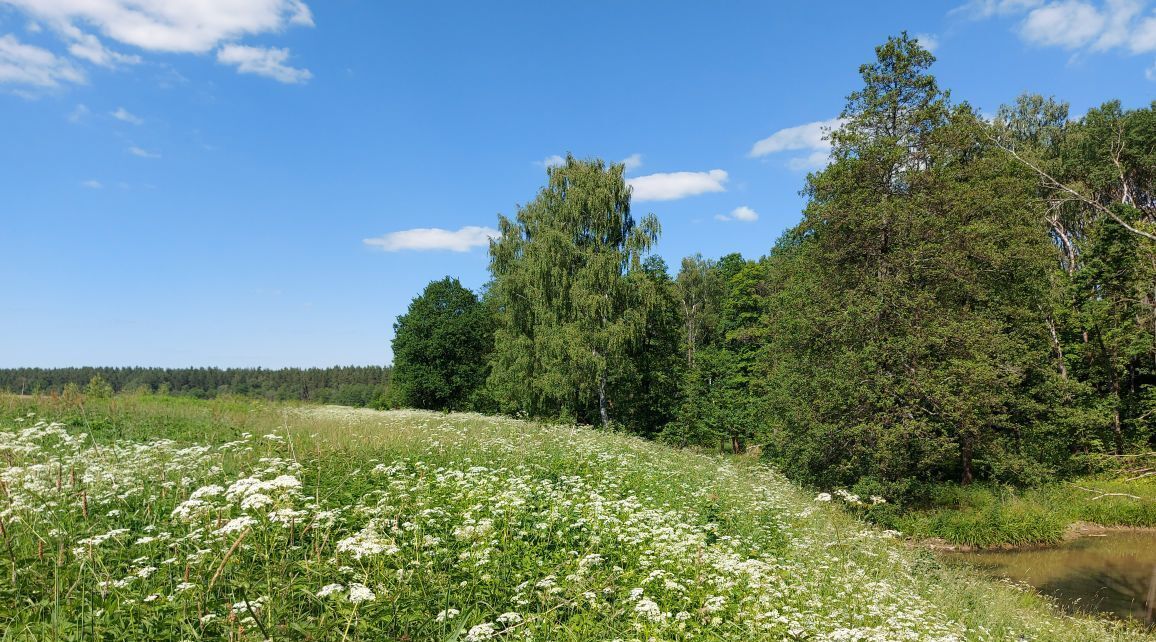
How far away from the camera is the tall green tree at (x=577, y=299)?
27.0m

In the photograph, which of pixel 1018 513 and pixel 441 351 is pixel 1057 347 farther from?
pixel 441 351

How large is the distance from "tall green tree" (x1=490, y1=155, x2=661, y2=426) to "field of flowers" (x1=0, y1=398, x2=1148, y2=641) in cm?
1664

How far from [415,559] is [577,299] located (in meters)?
22.1

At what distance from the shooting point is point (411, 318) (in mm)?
44688

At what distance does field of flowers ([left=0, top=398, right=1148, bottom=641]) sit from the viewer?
3.90 m

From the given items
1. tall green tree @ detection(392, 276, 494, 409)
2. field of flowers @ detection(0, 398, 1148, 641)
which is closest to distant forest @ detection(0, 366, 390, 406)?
tall green tree @ detection(392, 276, 494, 409)

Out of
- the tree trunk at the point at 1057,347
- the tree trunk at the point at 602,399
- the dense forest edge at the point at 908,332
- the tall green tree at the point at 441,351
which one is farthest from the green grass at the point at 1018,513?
the tall green tree at the point at 441,351

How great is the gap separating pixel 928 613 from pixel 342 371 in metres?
167

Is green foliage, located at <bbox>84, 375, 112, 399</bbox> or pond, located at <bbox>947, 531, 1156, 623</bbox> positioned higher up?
green foliage, located at <bbox>84, 375, 112, 399</bbox>

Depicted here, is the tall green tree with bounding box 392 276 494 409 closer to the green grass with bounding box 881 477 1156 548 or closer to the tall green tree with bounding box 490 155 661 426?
the tall green tree with bounding box 490 155 661 426

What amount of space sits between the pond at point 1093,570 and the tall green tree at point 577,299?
15307 millimetres

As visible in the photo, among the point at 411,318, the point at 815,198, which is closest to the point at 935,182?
the point at 815,198

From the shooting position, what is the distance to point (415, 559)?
523cm

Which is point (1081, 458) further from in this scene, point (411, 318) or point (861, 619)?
point (411, 318)
